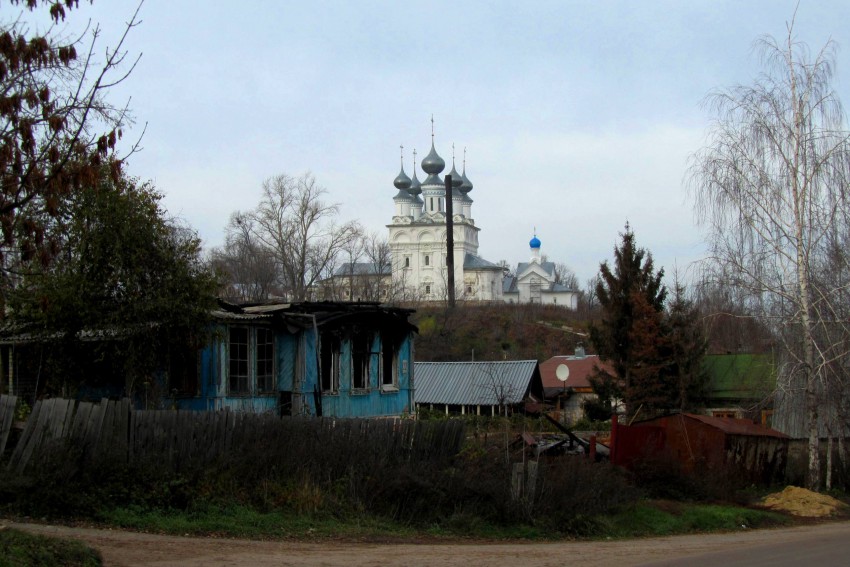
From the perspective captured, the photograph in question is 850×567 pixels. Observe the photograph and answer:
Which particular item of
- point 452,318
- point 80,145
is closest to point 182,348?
point 80,145

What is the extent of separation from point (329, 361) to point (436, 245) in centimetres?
7769

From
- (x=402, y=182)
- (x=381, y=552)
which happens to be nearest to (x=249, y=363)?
(x=381, y=552)

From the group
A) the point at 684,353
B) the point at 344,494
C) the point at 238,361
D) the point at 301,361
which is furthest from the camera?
the point at 684,353

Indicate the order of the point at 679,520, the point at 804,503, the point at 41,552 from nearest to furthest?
the point at 41,552, the point at 679,520, the point at 804,503

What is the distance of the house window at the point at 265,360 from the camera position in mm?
22547

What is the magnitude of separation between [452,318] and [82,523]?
206ft

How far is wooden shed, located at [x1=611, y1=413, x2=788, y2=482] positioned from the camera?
20469 millimetres

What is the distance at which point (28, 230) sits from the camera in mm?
8992

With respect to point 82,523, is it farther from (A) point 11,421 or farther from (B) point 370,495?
(B) point 370,495

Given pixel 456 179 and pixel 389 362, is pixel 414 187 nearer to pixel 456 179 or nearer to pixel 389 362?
pixel 456 179

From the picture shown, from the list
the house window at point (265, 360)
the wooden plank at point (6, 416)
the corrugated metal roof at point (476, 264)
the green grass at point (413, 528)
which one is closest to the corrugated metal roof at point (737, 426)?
the green grass at point (413, 528)

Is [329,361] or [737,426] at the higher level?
[329,361]

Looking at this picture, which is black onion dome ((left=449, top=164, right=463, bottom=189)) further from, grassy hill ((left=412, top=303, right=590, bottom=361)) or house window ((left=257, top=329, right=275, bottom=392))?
house window ((left=257, top=329, right=275, bottom=392))

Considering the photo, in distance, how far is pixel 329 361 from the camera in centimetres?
2395
